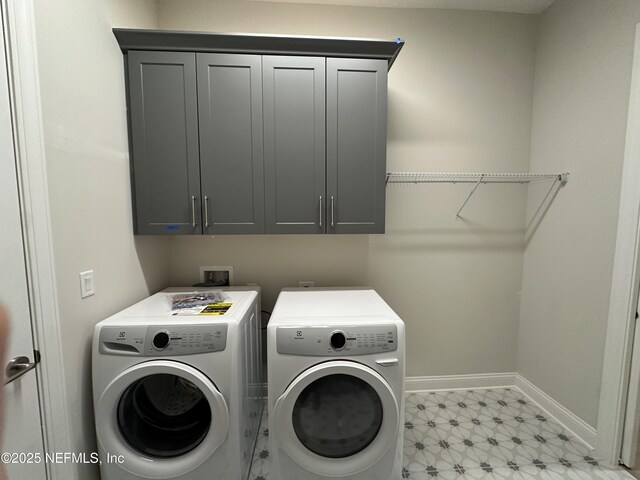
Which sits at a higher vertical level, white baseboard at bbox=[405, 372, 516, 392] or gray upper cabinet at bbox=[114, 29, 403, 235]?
gray upper cabinet at bbox=[114, 29, 403, 235]

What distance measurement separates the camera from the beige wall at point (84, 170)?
3.32 feet

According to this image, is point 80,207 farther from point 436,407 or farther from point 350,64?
point 436,407

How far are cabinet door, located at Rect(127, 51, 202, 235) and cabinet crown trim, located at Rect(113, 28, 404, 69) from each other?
48 millimetres

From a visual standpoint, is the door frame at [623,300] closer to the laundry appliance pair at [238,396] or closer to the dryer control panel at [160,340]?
the laundry appliance pair at [238,396]

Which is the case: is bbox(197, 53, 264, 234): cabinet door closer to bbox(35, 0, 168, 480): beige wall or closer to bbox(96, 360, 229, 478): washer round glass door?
bbox(35, 0, 168, 480): beige wall

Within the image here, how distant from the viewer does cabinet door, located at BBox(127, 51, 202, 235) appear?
1.41 m

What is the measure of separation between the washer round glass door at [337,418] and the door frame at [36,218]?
852mm

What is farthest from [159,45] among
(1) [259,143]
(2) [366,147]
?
(2) [366,147]

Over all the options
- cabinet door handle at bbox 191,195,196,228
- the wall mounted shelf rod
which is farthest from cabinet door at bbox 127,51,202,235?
the wall mounted shelf rod

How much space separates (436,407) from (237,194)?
6.48ft

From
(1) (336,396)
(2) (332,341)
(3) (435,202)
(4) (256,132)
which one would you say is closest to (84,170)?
(4) (256,132)

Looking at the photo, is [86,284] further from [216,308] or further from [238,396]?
[238,396]

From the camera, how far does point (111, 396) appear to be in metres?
1.07

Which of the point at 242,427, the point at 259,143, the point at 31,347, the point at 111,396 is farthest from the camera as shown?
the point at 259,143
